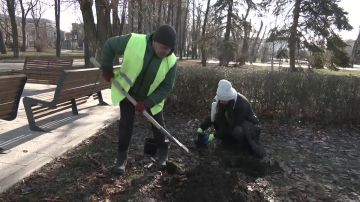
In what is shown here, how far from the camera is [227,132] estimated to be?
5.88 meters

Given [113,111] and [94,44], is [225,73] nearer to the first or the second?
[113,111]

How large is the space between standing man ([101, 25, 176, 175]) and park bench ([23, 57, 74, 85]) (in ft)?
24.6

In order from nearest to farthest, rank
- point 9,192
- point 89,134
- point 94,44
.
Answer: point 9,192 → point 89,134 → point 94,44

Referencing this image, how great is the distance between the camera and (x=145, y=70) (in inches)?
175

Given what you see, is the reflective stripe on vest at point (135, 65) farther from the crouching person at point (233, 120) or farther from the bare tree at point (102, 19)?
the bare tree at point (102, 19)

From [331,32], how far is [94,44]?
1814cm

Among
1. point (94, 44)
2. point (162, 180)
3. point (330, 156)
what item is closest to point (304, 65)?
A: point (94, 44)

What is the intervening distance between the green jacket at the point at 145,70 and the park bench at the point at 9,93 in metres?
1.25

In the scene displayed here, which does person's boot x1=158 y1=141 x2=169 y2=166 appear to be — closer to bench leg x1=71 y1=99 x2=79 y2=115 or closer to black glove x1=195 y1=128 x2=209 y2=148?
black glove x1=195 y1=128 x2=209 y2=148

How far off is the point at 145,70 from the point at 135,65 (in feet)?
0.42

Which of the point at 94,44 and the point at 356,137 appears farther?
the point at 94,44

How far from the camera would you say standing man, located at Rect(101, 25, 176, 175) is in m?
4.30

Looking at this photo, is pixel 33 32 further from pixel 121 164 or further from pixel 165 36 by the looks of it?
pixel 165 36

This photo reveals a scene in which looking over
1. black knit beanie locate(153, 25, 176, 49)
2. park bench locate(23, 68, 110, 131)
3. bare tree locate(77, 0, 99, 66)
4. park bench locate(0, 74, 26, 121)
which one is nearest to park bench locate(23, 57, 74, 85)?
Answer: bare tree locate(77, 0, 99, 66)
